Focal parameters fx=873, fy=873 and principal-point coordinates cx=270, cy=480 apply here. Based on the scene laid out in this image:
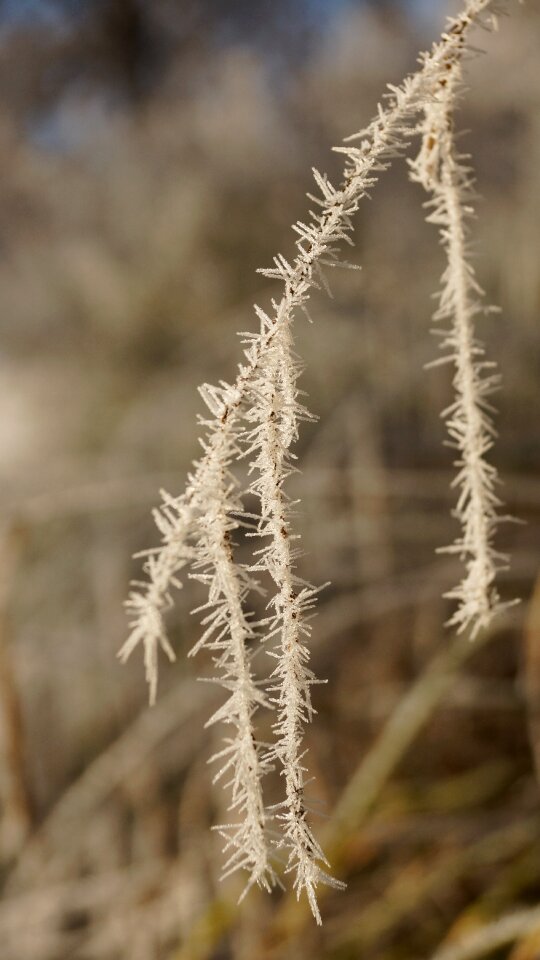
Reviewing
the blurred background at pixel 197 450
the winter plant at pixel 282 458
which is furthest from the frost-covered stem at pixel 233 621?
the blurred background at pixel 197 450

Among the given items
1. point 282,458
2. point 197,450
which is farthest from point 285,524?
point 197,450

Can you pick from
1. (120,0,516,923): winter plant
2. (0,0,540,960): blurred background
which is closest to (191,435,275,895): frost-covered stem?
(120,0,516,923): winter plant

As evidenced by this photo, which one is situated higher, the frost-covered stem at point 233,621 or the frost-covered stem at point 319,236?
the frost-covered stem at point 319,236

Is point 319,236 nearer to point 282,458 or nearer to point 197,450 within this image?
point 282,458

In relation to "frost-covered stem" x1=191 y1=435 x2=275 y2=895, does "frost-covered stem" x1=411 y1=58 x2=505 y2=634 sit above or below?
above

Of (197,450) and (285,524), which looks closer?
(285,524)

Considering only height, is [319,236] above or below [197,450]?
below

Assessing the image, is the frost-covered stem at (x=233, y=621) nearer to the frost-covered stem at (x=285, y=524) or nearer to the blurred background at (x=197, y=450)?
the frost-covered stem at (x=285, y=524)

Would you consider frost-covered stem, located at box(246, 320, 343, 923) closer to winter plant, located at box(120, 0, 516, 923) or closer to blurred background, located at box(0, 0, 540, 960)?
winter plant, located at box(120, 0, 516, 923)

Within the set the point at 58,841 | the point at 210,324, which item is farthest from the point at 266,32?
the point at 58,841
